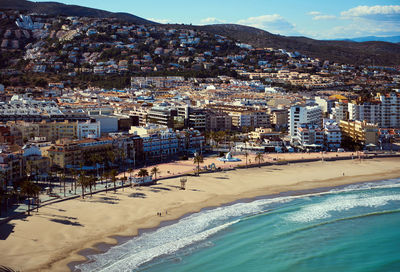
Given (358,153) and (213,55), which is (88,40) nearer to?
(213,55)

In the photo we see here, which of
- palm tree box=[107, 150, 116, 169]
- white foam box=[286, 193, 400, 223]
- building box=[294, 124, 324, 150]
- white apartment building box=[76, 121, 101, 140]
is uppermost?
white apartment building box=[76, 121, 101, 140]

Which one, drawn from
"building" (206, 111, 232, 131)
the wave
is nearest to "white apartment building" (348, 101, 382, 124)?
"building" (206, 111, 232, 131)

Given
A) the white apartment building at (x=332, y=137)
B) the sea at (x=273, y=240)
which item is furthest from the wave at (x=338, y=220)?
the white apartment building at (x=332, y=137)

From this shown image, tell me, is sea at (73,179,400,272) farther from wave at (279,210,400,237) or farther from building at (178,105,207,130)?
building at (178,105,207,130)

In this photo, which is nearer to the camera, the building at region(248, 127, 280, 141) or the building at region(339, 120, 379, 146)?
the building at region(339, 120, 379, 146)

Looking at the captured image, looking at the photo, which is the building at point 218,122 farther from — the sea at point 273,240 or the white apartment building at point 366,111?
the sea at point 273,240

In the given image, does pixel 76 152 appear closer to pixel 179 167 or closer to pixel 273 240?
pixel 179 167

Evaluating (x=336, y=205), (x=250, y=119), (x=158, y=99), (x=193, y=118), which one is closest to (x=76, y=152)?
(x=336, y=205)

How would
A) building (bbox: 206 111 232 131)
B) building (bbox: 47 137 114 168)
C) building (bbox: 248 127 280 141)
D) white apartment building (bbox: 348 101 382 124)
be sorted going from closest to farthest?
building (bbox: 47 137 114 168)
building (bbox: 248 127 280 141)
building (bbox: 206 111 232 131)
white apartment building (bbox: 348 101 382 124)
